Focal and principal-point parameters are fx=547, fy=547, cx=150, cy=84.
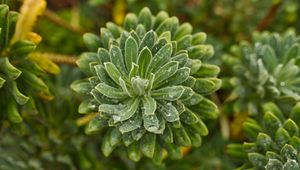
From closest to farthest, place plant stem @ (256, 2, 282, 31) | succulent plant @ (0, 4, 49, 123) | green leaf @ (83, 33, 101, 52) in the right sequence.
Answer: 1. succulent plant @ (0, 4, 49, 123)
2. green leaf @ (83, 33, 101, 52)
3. plant stem @ (256, 2, 282, 31)

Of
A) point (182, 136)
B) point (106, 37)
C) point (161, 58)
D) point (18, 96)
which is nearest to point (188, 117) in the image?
point (182, 136)

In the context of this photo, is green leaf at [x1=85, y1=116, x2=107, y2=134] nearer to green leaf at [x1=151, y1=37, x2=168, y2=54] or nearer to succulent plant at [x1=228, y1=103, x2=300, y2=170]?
green leaf at [x1=151, y1=37, x2=168, y2=54]

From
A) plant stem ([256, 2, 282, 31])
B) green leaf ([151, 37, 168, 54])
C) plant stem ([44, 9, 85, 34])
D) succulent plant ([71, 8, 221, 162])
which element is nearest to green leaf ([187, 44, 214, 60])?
succulent plant ([71, 8, 221, 162])

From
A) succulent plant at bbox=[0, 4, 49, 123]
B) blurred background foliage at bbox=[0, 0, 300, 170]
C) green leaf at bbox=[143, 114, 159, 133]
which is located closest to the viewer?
green leaf at bbox=[143, 114, 159, 133]

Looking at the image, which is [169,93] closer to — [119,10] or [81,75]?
[81,75]

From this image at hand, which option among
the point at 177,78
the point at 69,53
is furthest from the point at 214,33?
the point at 177,78

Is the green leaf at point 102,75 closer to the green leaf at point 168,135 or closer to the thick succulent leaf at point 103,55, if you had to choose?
the thick succulent leaf at point 103,55

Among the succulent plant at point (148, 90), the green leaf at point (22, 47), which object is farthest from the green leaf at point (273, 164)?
the green leaf at point (22, 47)

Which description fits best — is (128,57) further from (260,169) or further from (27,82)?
(260,169)
